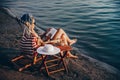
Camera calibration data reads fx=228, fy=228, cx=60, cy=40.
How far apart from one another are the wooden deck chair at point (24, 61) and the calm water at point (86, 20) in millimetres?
2270

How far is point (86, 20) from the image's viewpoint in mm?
12953

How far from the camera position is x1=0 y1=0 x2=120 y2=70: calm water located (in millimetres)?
9203

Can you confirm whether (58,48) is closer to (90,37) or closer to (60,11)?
(90,37)

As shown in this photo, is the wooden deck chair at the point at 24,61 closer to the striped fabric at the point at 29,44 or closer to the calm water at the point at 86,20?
the striped fabric at the point at 29,44

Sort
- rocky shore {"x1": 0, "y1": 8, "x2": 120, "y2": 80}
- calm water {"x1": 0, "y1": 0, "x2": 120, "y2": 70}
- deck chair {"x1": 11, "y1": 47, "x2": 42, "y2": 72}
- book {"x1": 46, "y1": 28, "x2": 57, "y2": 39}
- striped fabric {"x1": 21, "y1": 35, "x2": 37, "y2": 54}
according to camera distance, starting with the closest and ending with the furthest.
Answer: rocky shore {"x1": 0, "y1": 8, "x2": 120, "y2": 80}, striped fabric {"x1": 21, "y1": 35, "x2": 37, "y2": 54}, deck chair {"x1": 11, "y1": 47, "x2": 42, "y2": 72}, book {"x1": 46, "y1": 28, "x2": 57, "y2": 39}, calm water {"x1": 0, "y1": 0, "x2": 120, "y2": 70}

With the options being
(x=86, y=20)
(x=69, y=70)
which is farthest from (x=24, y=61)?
(x=86, y=20)

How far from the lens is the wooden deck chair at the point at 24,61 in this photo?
7.20 meters

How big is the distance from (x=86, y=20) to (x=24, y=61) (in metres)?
6.07

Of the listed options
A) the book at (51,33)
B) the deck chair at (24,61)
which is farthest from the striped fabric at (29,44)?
the book at (51,33)

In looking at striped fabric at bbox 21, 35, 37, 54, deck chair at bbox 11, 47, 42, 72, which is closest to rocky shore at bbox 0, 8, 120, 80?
deck chair at bbox 11, 47, 42, 72

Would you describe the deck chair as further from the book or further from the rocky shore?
the book

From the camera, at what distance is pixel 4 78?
6738 millimetres

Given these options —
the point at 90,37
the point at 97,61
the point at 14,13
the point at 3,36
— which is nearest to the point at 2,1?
the point at 14,13

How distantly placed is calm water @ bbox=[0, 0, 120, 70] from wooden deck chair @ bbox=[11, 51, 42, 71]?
89.4 inches
